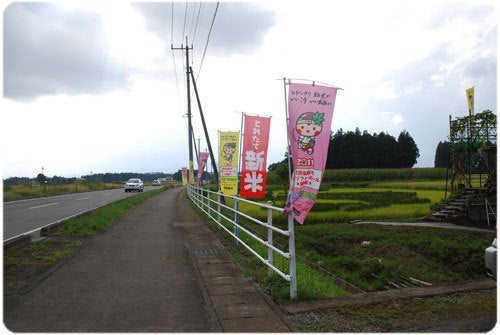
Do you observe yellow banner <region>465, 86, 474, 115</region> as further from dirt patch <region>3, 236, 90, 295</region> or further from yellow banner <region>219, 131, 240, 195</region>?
dirt patch <region>3, 236, 90, 295</region>

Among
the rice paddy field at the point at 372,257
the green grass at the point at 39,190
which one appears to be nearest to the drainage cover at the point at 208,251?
the rice paddy field at the point at 372,257

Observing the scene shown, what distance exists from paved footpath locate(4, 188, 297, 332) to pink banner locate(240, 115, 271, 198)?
1.57 metres

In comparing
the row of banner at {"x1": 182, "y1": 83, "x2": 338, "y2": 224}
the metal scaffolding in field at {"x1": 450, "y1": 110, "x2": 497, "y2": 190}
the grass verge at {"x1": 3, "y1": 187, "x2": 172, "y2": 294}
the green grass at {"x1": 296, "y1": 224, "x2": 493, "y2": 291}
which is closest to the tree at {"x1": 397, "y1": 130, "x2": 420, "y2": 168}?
the metal scaffolding in field at {"x1": 450, "y1": 110, "x2": 497, "y2": 190}

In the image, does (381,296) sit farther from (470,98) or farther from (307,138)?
(470,98)

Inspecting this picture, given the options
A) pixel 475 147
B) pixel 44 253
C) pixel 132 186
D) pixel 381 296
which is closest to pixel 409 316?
pixel 381 296

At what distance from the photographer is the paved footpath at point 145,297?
160 inches

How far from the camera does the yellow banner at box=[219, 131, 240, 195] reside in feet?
37.6

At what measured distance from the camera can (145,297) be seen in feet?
16.4

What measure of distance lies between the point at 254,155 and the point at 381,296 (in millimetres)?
4664

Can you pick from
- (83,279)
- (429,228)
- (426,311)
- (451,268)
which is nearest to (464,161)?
(429,228)

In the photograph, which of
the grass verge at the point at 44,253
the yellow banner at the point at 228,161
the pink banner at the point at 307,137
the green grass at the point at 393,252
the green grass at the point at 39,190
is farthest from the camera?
the green grass at the point at 39,190

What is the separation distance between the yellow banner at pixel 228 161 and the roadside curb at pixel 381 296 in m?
6.52

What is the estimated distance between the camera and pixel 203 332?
387cm

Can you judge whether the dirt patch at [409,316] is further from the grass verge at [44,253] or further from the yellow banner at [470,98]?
the yellow banner at [470,98]
